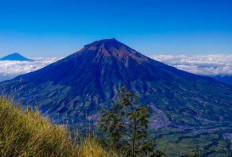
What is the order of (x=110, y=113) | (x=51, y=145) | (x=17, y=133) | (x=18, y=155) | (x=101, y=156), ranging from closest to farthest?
(x=18, y=155) → (x=17, y=133) → (x=51, y=145) → (x=101, y=156) → (x=110, y=113)

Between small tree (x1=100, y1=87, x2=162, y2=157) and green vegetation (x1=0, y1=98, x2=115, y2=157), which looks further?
small tree (x1=100, y1=87, x2=162, y2=157)

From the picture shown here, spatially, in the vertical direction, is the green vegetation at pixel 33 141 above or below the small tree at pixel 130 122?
above

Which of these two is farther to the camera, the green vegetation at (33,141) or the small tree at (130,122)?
the small tree at (130,122)

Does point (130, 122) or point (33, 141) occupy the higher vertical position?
point (33, 141)

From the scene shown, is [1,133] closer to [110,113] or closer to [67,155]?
[67,155]

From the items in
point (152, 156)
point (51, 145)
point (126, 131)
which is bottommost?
point (152, 156)

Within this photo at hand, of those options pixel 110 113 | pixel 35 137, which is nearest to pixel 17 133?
pixel 35 137

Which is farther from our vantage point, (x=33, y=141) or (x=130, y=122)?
(x=130, y=122)

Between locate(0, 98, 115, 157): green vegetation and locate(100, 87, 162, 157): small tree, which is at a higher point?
locate(0, 98, 115, 157): green vegetation
